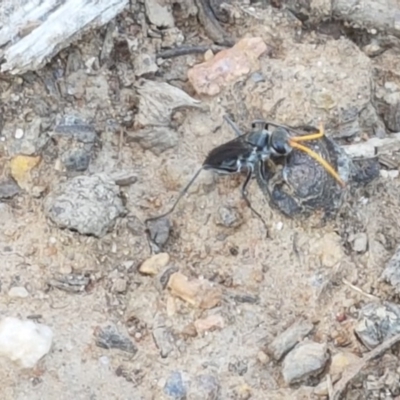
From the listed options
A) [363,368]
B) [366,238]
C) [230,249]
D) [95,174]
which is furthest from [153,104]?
[363,368]

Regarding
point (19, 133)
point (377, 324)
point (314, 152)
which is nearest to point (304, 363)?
point (377, 324)

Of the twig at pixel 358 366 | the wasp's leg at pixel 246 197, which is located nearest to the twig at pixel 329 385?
the twig at pixel 358 366

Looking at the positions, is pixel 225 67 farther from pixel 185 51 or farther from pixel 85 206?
pixel 85 206

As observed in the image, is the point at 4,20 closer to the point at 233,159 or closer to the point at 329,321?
the point at 233,159

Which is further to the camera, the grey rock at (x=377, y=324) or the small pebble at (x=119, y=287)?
the small pebble at (x=119, y=287)

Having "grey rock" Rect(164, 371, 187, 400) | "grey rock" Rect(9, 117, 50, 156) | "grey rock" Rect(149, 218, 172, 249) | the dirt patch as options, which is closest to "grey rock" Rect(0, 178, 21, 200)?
the dirt patch

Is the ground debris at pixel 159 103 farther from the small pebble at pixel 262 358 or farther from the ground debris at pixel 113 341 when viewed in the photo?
the small pebble at pixel 262 358

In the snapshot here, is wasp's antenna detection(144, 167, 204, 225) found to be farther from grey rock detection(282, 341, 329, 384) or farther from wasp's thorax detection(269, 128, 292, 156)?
grey rock detection(282, 341, 329, 384)
